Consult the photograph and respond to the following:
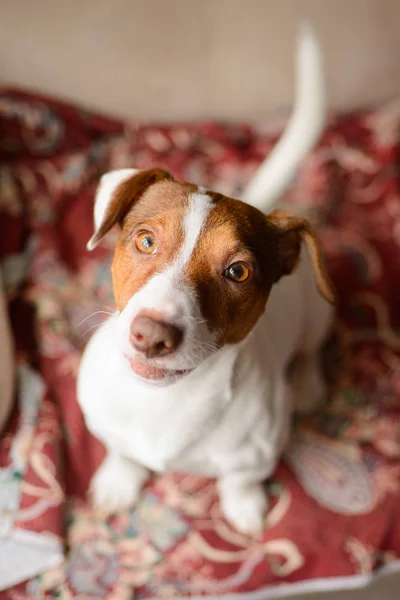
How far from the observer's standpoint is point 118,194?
4.24ft

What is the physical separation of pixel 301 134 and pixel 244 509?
1.18 meters

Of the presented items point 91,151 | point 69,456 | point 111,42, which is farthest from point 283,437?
point 111,42

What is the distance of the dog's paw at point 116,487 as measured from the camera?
1728 millimetres

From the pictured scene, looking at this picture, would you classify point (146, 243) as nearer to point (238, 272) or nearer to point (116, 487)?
point (238, 272)

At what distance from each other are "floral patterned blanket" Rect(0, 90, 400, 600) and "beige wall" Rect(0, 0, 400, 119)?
108 mm

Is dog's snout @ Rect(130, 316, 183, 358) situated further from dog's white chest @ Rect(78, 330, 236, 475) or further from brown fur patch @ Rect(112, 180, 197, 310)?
dog's white chest @ Rect(78, 330, 236, 475)

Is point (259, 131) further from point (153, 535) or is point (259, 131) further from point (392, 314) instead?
point (153, 535)

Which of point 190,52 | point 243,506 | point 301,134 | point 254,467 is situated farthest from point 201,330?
point 190,52

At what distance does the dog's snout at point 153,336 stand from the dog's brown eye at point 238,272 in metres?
0.21

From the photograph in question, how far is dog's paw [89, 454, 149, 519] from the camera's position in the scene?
1.73 m

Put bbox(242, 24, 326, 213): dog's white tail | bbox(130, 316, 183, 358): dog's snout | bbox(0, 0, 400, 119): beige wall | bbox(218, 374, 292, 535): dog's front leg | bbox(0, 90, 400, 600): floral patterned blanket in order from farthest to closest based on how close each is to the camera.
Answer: bbox(0, 0, 400, 119): beige wall, bbox(242, 24, 326, 213): dog's white tail, bbox(0, 90, 400, 600): floral patterned blanket, bbox(218, 374, 292, 535): dog's front leg, bbox(130, 316, 183, 358): dog's snout

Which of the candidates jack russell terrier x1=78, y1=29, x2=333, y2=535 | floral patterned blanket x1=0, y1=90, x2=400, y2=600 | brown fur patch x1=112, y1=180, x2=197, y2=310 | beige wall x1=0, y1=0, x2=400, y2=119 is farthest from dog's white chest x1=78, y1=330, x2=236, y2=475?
beige wall x1=0, y1=0, x2=400, y2=119

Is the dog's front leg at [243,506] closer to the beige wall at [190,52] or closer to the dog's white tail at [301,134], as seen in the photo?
the dog's white tail at [301,134]

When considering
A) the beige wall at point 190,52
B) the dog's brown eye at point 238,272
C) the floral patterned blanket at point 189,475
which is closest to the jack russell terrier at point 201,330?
the dog's brown eye at point 238,272
